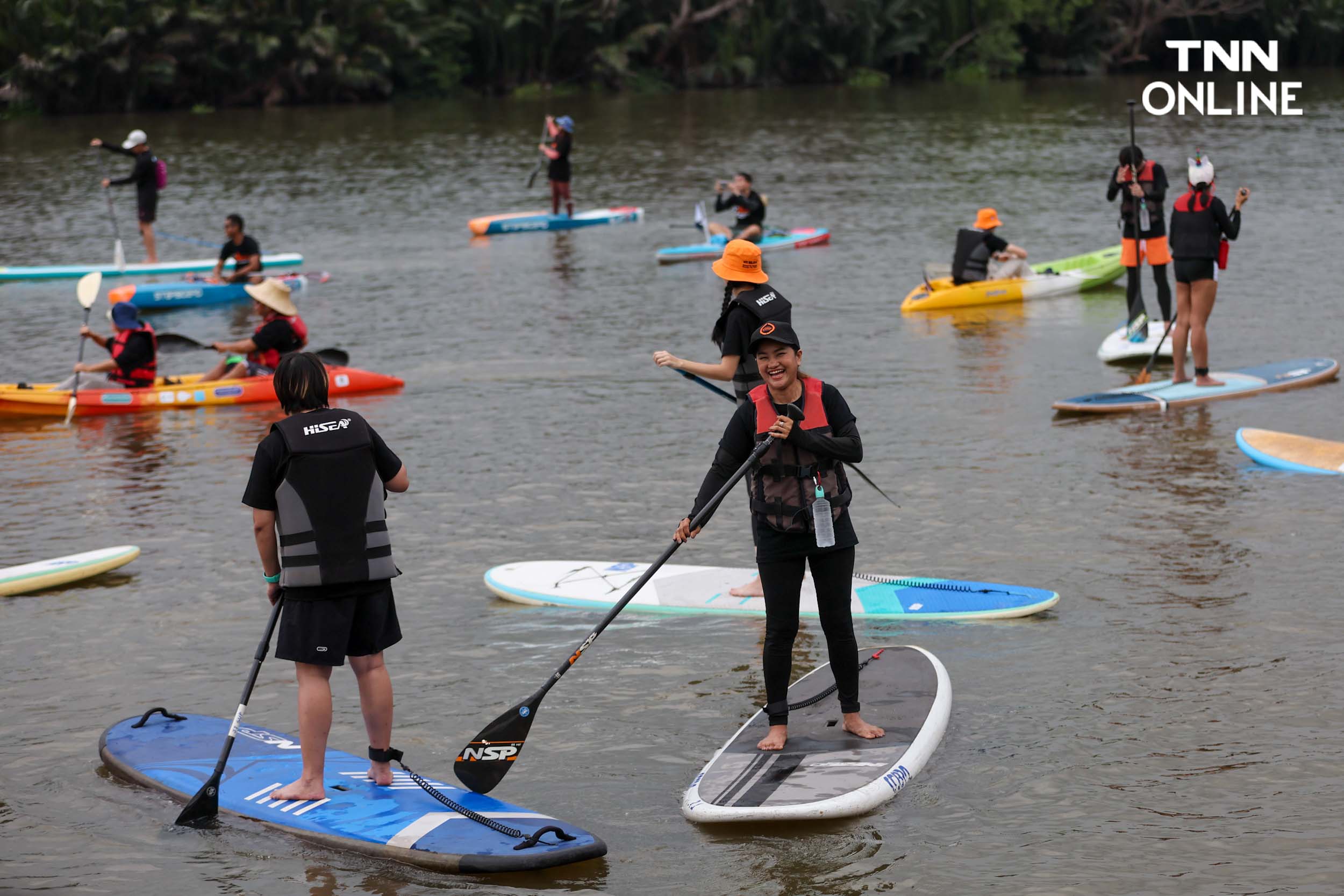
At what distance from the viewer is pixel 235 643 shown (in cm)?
827

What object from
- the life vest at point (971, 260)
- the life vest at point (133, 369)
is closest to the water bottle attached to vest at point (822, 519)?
the life vest at point (133, 369)

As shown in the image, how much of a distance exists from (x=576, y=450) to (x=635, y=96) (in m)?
38.1

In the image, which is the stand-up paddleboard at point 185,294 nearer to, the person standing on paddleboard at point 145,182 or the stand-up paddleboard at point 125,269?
the stand-up paddleboard at point 125,269

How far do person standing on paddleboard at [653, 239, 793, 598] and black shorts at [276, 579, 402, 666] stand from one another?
82.4 inches

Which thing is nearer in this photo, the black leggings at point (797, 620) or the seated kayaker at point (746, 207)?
the black leggings at point (797, 620)

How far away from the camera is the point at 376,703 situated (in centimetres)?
604

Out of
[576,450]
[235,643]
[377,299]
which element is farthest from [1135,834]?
[377,299]

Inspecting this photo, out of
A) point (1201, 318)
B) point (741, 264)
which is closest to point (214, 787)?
point (741, 264)

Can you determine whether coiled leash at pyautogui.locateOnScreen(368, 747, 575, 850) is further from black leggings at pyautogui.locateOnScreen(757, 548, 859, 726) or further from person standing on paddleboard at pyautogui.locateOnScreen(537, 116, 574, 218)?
person standing on paddleboard at pyautogui.locateOnScreen(537, 116, 574, 218)

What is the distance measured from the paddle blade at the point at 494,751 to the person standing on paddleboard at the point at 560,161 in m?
18.5

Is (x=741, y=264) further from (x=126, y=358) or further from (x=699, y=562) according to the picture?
(x=126, y=358)

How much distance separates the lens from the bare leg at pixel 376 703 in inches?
236

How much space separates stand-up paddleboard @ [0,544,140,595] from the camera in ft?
30.1

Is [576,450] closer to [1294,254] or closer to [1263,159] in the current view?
[1294,254]
